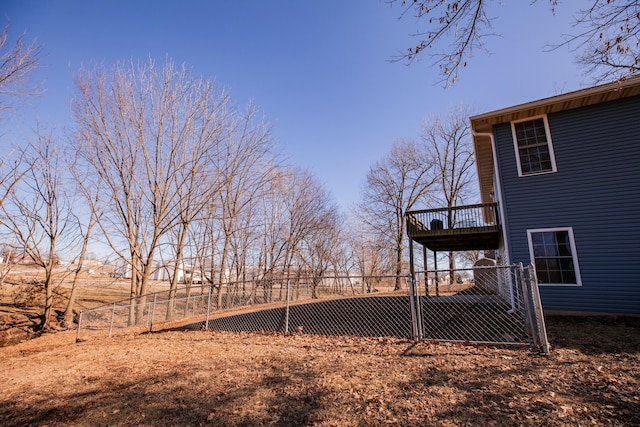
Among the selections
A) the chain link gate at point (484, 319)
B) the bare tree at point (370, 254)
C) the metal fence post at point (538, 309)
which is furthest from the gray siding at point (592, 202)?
the bare tree at point (370, 254)

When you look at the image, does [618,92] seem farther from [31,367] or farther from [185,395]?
[31,367]

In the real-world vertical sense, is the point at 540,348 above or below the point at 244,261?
below

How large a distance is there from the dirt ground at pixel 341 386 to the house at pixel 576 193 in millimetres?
2293

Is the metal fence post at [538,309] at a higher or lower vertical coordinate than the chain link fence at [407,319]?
higher

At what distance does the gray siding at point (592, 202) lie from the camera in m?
7.20

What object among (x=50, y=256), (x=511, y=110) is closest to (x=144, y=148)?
(x=50, y=256)

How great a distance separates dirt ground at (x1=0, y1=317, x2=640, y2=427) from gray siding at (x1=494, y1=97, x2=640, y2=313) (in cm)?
225

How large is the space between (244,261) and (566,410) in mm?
16927

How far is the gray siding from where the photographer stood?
720 centimetres

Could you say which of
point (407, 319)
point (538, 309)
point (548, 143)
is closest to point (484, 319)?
point (407, 319)

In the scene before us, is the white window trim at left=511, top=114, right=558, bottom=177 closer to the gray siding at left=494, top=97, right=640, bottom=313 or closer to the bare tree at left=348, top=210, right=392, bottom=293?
the gray siding at left=494, top=97, right=640, bottom=313

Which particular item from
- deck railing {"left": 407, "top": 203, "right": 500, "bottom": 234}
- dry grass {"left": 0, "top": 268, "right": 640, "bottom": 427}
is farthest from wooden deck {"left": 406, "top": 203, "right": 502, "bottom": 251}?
dry grass {"left": 0, "top": 268, "right": 640, "bottom": 427}

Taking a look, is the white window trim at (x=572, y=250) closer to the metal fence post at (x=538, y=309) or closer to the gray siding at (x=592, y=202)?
the gray siding at (x=592, y=202)

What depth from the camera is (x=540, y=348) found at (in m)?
4.41
